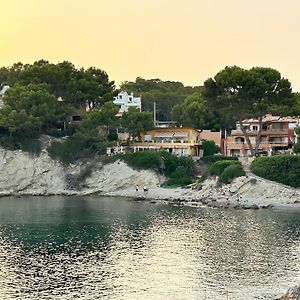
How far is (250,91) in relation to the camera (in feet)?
231

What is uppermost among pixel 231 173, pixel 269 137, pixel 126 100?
pixel 126 100

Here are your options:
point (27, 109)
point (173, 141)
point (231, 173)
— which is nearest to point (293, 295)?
point (231, 173)

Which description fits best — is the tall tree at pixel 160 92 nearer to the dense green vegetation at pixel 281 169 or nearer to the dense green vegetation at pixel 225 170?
the dense green vegetation at pixel 225 170

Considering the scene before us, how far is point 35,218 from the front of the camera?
5516cm

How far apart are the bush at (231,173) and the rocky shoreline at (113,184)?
1.79 feet

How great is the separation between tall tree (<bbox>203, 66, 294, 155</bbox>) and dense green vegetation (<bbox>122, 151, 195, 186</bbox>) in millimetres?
6657

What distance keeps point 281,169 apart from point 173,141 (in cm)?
1614

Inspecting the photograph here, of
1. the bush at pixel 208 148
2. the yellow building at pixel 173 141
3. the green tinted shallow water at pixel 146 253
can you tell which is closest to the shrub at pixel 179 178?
the yellow building at pixel 173 141

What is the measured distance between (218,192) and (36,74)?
2668 centimetres

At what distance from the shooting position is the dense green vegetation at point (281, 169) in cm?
6412

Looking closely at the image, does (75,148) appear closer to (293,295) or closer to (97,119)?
(97,119)

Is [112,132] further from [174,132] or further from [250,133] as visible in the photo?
[250,133]

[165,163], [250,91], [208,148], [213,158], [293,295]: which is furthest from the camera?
[208,148]

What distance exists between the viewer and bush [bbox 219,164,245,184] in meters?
65.6
